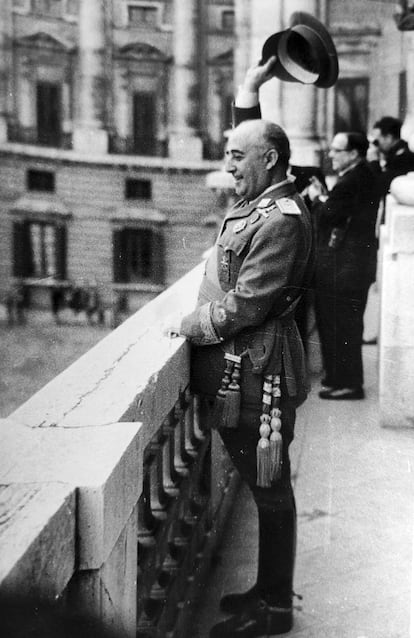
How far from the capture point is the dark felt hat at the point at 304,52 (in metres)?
3.04

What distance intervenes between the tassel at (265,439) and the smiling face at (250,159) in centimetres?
58

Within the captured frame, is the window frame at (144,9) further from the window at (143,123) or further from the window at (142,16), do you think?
the window at (143,123)

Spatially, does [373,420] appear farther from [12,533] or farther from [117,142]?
[12,533]

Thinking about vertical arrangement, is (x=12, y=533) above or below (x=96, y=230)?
below

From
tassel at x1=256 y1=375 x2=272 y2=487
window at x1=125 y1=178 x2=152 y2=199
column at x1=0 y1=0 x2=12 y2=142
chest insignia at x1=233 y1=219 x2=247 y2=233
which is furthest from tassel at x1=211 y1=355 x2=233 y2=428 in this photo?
column at x1=0 y1=0 x2=12 y2=142

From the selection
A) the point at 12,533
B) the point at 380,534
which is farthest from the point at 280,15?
the point at 12,533

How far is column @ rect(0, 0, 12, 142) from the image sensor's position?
8.28 feet

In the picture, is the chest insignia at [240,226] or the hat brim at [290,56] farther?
the hat brim at [290,56]

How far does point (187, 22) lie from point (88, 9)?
411 millimetres

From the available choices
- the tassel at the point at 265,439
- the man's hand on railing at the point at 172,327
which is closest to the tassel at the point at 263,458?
the tassel at the point at 265,439

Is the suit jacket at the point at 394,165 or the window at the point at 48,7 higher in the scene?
the window at the point at 48,7

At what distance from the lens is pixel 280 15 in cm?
315

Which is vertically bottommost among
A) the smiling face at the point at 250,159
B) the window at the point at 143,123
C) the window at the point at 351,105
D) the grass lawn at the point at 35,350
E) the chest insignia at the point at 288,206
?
the grass lawn at the point at 35,350

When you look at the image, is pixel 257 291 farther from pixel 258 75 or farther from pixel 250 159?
pixel 258 75
